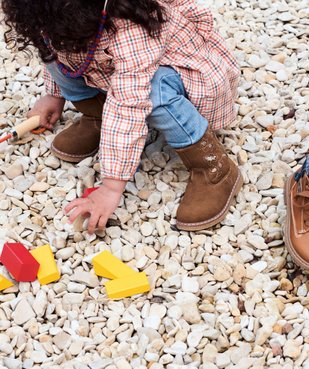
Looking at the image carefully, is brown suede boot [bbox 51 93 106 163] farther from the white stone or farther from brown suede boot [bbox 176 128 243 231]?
the white stone

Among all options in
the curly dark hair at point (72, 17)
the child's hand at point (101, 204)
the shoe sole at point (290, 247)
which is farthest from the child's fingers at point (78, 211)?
the shoe sole at point (290, 247)

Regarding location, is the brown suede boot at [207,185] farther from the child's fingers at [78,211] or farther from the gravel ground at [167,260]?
the child's fingers at [78,211]

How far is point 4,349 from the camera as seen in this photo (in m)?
1.42

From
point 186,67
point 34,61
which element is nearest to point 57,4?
point 186,67

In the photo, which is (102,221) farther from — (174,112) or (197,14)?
(197,14)

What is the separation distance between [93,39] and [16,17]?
0.56ft

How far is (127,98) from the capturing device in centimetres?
150

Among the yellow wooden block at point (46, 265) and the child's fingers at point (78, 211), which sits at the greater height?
the child's fingers at point (78, 211)

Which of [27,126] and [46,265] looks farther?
[27,126]

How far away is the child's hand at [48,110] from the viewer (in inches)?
75.7

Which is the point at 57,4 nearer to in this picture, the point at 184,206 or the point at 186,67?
the point at 186,67

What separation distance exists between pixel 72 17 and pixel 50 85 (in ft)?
1.81

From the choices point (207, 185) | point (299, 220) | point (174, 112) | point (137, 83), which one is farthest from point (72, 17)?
point (299, 220)

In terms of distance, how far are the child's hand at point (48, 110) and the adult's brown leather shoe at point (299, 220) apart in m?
0.71
